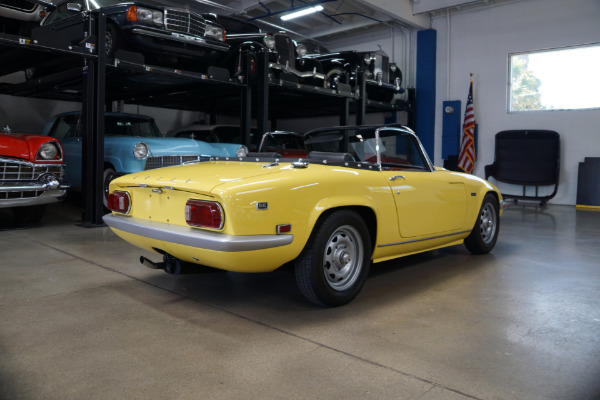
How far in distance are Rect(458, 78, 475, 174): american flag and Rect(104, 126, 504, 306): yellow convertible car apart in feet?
28.1

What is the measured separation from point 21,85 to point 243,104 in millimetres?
3625

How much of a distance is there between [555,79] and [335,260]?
10.4 metres

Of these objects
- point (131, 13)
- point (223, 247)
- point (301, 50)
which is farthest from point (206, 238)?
point (301, 50)

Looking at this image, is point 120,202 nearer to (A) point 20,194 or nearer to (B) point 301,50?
(A) point 20,194

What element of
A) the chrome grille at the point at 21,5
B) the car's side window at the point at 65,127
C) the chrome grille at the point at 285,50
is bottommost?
the car's side window at the point at 65,127

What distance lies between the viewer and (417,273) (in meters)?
3.77

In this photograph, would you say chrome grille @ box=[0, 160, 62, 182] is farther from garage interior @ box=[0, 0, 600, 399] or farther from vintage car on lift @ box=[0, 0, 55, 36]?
vintage car on lift @ box=[0, 0, 55, 36]

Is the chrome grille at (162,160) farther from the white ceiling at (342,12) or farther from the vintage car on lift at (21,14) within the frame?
the white ceiling at (342,12)

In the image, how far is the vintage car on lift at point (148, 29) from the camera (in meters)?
5.86

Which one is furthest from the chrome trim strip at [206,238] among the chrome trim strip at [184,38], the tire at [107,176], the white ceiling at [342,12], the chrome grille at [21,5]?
the white ceiling at [342,12]

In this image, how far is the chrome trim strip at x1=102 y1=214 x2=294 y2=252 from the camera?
2357mm

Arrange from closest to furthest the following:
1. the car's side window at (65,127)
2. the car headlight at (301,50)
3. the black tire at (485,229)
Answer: the black tire at (485,229), the car's side window at (65,127), the car headlight at (301,50)

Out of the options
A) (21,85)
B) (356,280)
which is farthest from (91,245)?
(21,85)

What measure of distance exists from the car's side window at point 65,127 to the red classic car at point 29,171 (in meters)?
1.87
